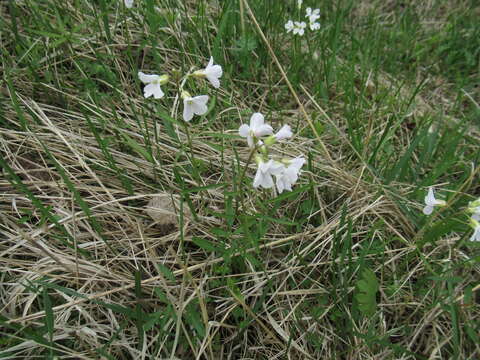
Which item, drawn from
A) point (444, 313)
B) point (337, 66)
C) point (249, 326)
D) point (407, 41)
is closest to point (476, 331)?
point (444, 313)

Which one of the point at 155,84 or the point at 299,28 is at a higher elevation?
the point at 155,84

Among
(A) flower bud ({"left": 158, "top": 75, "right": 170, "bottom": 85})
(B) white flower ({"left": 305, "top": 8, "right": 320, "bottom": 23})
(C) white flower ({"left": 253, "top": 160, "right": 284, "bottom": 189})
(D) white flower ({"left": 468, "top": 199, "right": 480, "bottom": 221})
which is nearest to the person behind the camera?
(C) white flower ({"left": 253, "top": 160, "right": 284, "bottom": 189})

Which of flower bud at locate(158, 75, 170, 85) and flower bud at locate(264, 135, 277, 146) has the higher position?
flower bud at locate(158, 75, 170, 85)

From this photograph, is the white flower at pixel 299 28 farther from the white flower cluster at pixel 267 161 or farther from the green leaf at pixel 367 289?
the green leaf at pixel 367 289

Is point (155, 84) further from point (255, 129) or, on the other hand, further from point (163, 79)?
point (255, 129)

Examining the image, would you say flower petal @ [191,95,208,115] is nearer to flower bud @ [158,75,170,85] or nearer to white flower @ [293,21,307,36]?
flower bud @ [158,75,170,85]

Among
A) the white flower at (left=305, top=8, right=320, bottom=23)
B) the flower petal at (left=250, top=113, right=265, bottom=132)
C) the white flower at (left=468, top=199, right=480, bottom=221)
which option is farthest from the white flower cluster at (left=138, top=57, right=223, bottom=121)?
the white flower at (left=305, top=8, right=320, bottom=23)

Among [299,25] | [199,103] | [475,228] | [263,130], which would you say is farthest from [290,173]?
[299,25]

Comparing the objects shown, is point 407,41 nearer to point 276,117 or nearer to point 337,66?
point 337,66
